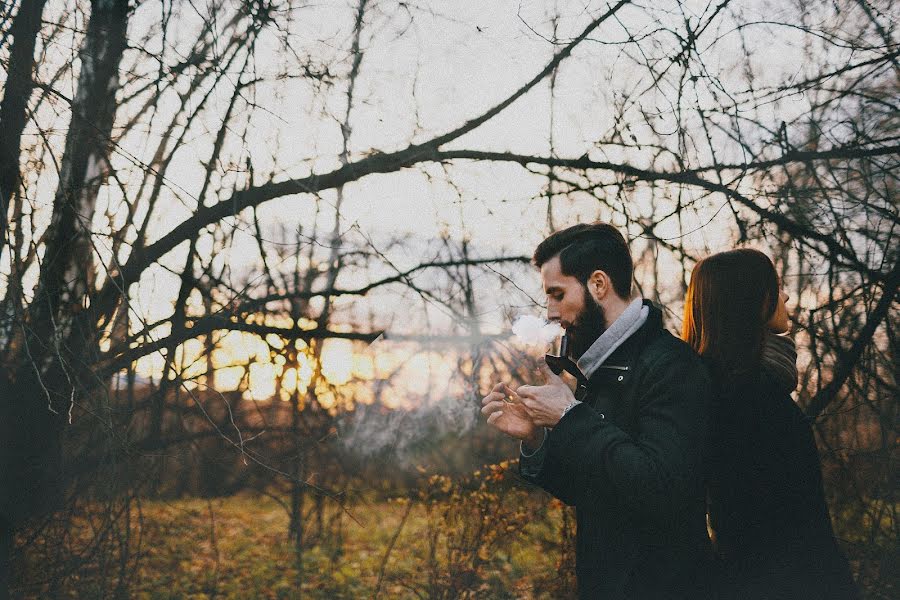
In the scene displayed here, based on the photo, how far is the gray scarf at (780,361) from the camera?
1653 millimetres

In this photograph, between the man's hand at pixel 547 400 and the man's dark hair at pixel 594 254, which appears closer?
the man's hand at pixel 547 400

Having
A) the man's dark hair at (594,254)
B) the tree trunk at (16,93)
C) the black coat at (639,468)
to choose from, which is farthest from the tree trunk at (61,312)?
the black coat at (639,468)

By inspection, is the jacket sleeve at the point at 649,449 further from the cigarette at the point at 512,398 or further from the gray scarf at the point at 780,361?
the gray scarf at the point at 780,361

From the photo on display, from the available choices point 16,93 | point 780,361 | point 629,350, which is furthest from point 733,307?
point 16,93

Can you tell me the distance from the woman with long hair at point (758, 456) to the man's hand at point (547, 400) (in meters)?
0.42

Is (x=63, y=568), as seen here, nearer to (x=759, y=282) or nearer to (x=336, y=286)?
(x=336, y=286)

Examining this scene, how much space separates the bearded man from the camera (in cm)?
136

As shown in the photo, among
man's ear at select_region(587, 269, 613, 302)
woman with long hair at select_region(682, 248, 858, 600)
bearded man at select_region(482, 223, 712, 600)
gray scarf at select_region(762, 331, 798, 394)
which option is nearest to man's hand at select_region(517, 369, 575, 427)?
bearded man at select_region(482, 223, 712, 600)

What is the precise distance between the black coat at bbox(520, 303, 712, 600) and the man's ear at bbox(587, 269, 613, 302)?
127 millimetres

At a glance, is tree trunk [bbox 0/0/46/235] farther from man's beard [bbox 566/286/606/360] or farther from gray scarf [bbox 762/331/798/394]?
gray scarf [bbox 762/331/798/394]

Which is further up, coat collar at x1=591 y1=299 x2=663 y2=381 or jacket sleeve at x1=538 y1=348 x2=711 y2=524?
coat collar at x1=591 y1=299 x2=663 y2=381

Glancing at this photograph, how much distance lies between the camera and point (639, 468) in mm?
1317

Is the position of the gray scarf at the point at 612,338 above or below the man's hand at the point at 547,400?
above

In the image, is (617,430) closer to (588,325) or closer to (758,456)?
(588,325)
